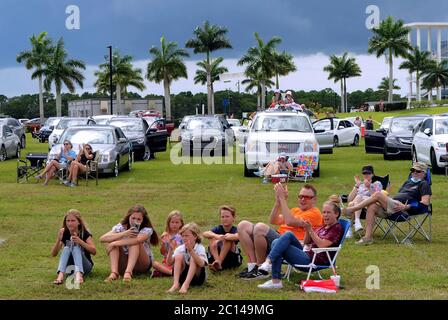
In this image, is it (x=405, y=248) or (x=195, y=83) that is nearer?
(x=405, y=248)

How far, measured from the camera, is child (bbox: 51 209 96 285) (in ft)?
29.7

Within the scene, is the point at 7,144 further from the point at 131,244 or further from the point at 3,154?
the point at 131,244

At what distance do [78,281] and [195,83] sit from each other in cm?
10738

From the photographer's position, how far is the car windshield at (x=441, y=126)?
22.7 metres

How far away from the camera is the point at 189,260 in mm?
8648

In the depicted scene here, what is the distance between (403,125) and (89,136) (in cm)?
1231

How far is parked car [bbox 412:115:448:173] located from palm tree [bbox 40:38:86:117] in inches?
2663

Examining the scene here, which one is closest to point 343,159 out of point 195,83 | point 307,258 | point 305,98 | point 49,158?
point 49,158

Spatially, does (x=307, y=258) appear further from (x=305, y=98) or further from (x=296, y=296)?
(x=305, y=98)

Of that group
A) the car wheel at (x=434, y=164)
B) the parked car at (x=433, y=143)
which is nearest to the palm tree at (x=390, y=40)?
the parked car at (x=433, y=143)

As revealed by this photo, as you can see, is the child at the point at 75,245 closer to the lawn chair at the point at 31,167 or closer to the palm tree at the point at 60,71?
the lawn chair at the point at 31,167

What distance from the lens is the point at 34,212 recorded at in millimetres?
14883

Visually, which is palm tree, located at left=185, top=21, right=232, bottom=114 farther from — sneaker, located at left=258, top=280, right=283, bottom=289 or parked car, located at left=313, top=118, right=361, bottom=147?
sneaker, located at left=258, top=280, right=283, bottom=289
